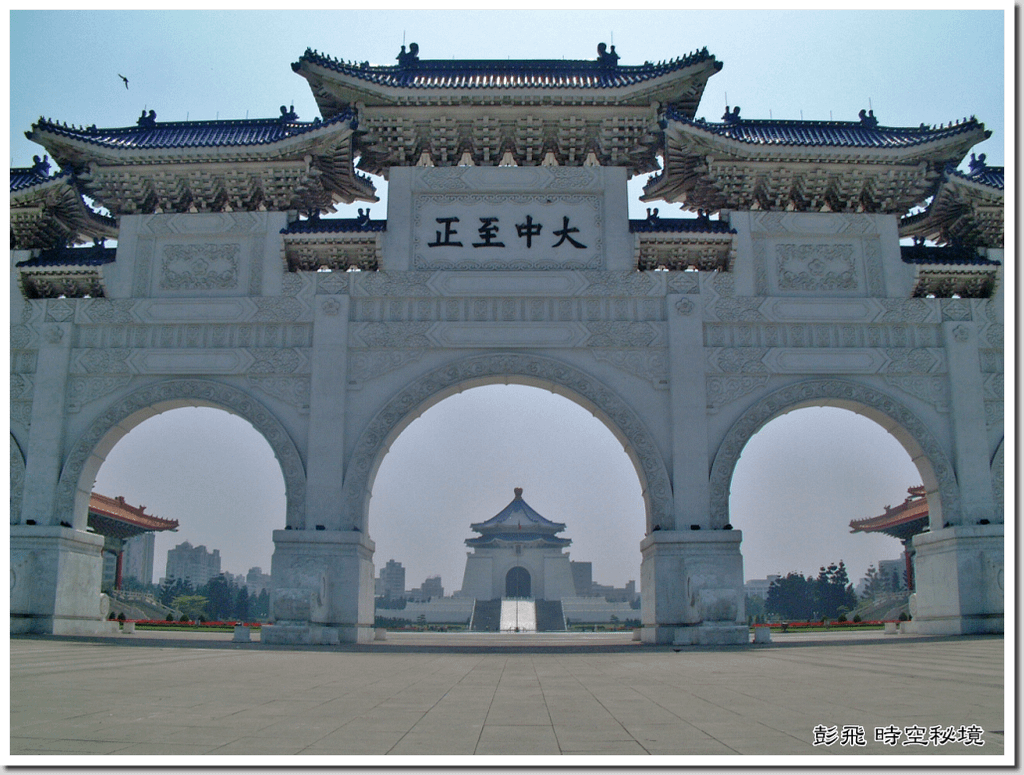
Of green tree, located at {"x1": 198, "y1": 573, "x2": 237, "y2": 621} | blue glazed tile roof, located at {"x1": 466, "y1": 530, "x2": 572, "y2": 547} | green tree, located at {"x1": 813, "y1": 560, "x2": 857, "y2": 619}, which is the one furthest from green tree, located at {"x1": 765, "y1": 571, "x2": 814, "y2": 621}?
green tree, located at {"x1": 198, "y1": 573, "x2": 237, "y2": 621}

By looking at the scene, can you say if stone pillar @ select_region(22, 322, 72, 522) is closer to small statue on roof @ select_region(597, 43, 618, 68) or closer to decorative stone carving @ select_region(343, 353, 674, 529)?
decorative stone carving @ select_region(343, 353, 674, 529)

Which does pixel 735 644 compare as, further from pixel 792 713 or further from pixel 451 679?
pixel 792 713

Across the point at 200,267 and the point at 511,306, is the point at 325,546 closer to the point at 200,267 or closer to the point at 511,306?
the point at 511,306

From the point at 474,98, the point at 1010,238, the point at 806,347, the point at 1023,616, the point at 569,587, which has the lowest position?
the point at 569,587

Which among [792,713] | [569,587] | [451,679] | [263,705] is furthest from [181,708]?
[569,587]

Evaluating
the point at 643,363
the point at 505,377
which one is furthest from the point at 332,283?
the point at 643,363

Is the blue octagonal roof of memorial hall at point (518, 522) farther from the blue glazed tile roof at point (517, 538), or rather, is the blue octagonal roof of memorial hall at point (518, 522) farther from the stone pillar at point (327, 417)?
the stone pillar at point (327, 417)
